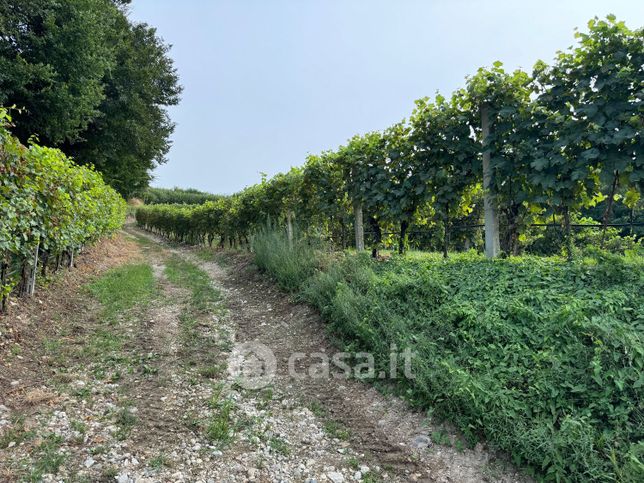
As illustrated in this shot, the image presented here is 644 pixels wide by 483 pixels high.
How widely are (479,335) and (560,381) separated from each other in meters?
0.72

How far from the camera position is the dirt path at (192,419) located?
236 centimetres

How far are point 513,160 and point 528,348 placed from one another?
2.55 m

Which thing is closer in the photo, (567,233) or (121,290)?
(567,233)

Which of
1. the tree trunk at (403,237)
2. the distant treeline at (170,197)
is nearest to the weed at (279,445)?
the tree trunk at (403,237)

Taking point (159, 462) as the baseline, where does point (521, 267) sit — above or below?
above

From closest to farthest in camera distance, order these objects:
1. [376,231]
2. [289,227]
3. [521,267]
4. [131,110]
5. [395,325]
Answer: [395,325] < [521,267] < [376,231] < [289,227] < [131,110]

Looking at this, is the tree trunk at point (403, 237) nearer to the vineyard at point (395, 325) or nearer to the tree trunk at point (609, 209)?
the vineyard at point (395, 325)

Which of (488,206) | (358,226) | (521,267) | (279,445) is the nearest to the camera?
(279,445)

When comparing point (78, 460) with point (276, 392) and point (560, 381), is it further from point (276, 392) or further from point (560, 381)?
point (560, 381)

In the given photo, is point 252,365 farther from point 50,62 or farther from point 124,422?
point 50,62

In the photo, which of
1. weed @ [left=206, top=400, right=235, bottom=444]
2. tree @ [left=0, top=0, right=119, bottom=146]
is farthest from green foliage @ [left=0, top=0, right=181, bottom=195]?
weed @ [left=206, top=400, right=235, bottom=444]

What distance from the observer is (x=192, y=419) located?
9.35 feet

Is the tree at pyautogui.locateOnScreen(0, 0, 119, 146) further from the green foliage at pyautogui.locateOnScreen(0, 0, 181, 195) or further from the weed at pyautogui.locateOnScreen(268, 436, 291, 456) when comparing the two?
the weed at pyautogui.locateOnScreen(268, 436, 291, 456)

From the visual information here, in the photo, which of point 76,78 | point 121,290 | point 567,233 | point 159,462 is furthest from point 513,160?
point 76,78
